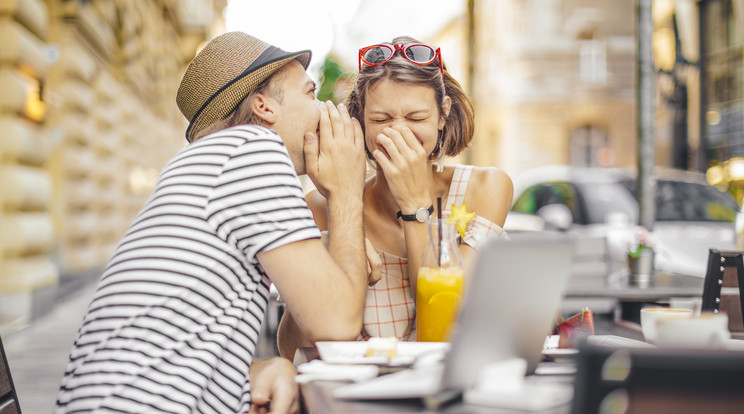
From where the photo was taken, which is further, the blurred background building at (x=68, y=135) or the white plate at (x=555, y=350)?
the blurred background building at (x=68, y=135)

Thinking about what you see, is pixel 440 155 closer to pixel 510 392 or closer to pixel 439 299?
pixel 439 299

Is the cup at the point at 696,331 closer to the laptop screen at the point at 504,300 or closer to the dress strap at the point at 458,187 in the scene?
the laptop screen at the point at 504,300

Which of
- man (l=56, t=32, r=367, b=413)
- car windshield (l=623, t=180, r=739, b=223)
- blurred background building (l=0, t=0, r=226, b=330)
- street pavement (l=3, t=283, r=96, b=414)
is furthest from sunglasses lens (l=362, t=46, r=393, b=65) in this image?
blurred background building (l=0, t=0, r=226, b=330)

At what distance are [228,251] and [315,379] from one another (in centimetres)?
37

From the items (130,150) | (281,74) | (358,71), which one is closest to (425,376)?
(281,74)

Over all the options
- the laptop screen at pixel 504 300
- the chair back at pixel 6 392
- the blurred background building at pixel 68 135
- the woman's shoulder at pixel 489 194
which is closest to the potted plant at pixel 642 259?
the woman's shoulder at pixel 489 194

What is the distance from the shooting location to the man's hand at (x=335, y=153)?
183 centimetres

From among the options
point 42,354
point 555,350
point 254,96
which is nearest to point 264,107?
point 254,96

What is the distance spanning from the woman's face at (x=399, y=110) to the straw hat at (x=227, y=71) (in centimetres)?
35

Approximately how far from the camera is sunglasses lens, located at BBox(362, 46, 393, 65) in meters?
2.16

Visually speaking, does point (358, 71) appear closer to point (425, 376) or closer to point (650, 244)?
point (425, 376)

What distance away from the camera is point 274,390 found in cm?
151

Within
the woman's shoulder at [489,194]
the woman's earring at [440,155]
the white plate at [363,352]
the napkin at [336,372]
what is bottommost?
the napkin at [336,372]

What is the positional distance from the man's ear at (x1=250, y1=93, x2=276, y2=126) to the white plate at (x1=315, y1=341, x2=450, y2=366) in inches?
24.9
